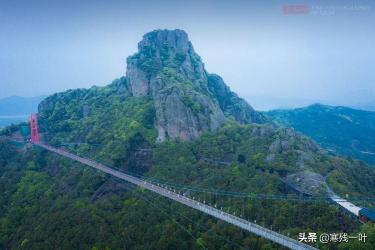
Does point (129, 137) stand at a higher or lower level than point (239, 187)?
higher

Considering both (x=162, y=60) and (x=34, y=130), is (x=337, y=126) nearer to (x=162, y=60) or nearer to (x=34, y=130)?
(x=162, y=60)

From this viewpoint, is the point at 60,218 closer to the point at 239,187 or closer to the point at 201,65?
the point at 239,187

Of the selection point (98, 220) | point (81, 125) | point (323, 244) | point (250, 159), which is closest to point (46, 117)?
point (81, 125)

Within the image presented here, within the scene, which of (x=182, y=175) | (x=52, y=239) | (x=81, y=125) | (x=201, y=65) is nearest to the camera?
(x=52, y=239)

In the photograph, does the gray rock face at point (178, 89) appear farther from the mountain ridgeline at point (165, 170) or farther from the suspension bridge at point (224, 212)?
the suspension bridge at point (224, 212)

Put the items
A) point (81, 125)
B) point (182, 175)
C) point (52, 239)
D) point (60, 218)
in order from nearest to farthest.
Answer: point (52, 239) < point (60, 218) < point (182, 175) < point (81, 125)

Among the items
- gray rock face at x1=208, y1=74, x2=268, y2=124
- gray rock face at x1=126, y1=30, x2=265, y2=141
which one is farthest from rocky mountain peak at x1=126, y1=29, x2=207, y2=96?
gray rock face at x1=208, y1=74, x2=268, y2=124

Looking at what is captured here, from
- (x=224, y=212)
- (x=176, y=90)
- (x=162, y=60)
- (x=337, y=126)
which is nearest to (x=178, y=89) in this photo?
(x=176, y=90)

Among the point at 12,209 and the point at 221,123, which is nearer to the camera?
the point at 12,209
